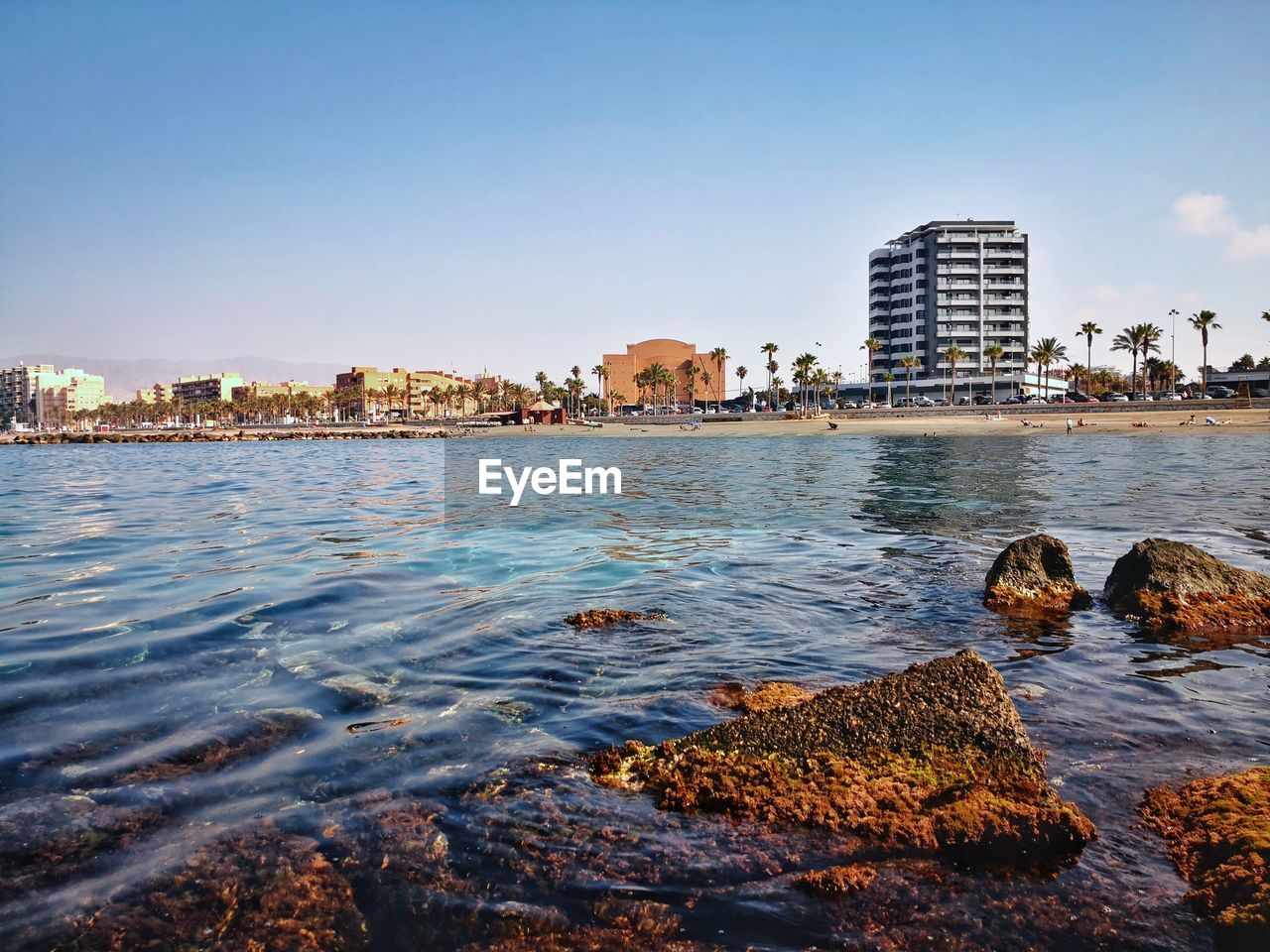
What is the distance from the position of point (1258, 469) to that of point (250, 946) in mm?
45750

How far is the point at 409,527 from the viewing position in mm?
22188

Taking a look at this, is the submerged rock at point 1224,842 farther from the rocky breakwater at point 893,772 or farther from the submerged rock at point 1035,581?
the submerged rock at point 1035,581

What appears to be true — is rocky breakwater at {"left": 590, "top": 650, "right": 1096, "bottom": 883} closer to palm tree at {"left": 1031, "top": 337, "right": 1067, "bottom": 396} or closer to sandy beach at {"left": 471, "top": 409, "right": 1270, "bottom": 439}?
sandy beach at {"left": 471, "top": 409, "right": 1270, "bottom": 439}

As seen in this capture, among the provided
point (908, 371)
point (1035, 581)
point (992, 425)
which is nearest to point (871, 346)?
point (908, 371)

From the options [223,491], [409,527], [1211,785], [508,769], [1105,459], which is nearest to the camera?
[1211,785]

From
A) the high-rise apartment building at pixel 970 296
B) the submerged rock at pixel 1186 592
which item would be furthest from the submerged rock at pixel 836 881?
the high-rise apartment building at pixel 970 296

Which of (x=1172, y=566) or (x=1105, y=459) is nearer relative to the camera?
(x=1172, y=566)

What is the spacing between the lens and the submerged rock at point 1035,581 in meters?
11.4

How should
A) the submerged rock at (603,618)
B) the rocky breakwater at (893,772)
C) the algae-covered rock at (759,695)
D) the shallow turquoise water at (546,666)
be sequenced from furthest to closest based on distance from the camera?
the submerged rock at (603,618) < the algae-covered rock at (759,695) < the rocky breakwater at (893,772) < the shallow turquoise water at (546,666)

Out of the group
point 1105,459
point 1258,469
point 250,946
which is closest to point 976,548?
point 250,946

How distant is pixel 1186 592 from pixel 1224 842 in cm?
713

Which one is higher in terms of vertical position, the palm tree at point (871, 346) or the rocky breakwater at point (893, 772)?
the palm tree at point (871, 346)

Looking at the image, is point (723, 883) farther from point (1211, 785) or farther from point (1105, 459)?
point (1105, 459)

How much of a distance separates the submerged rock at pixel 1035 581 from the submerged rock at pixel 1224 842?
6037 mm
